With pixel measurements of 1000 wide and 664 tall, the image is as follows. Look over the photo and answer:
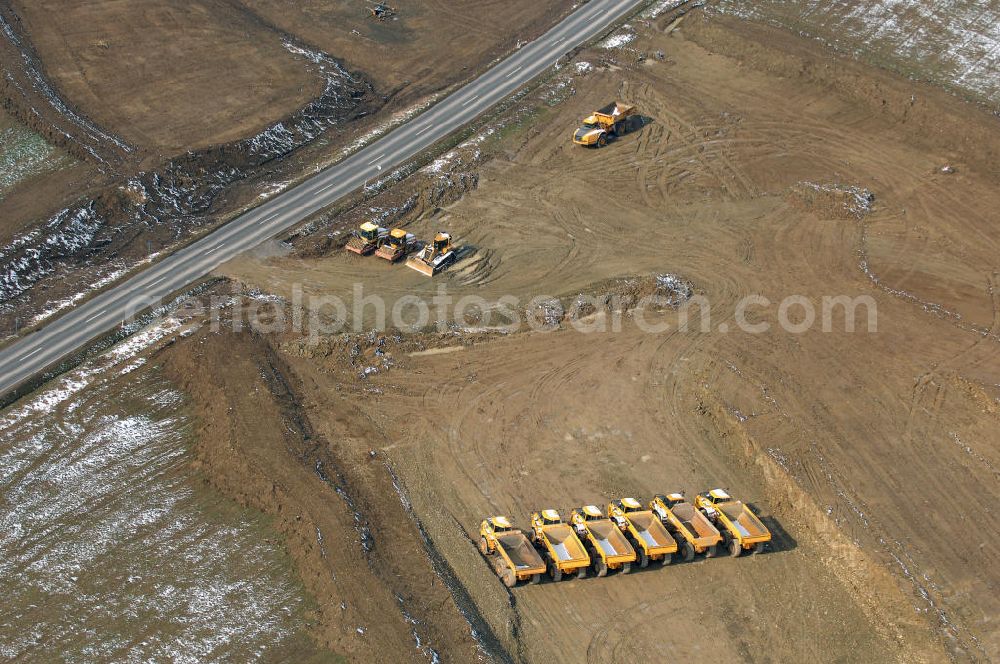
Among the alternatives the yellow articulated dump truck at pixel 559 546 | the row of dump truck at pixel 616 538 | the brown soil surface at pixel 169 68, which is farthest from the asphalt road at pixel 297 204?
the yellow articulated dump truck at pixel 559 546

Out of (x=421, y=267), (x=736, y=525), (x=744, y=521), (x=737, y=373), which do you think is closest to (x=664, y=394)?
(x=737, y=373)

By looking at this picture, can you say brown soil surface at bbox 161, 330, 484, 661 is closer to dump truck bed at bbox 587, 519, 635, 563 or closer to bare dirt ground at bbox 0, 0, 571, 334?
dump truck bed at bbox 587, 519, 635, 563

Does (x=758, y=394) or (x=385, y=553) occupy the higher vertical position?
(x=758, y=394)

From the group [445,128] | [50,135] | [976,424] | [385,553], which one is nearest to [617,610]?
[385,553]

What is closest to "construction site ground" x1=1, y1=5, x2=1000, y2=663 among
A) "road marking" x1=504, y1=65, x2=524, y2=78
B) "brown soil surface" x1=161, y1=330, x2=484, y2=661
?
"brown soil surface" x1=161, y1=330, x2=484, y2=661

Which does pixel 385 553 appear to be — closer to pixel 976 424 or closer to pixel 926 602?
pixel 926 602

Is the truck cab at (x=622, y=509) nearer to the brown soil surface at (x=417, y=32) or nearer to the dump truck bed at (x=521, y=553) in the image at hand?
the dump truck bed at (x=521, y=553)
